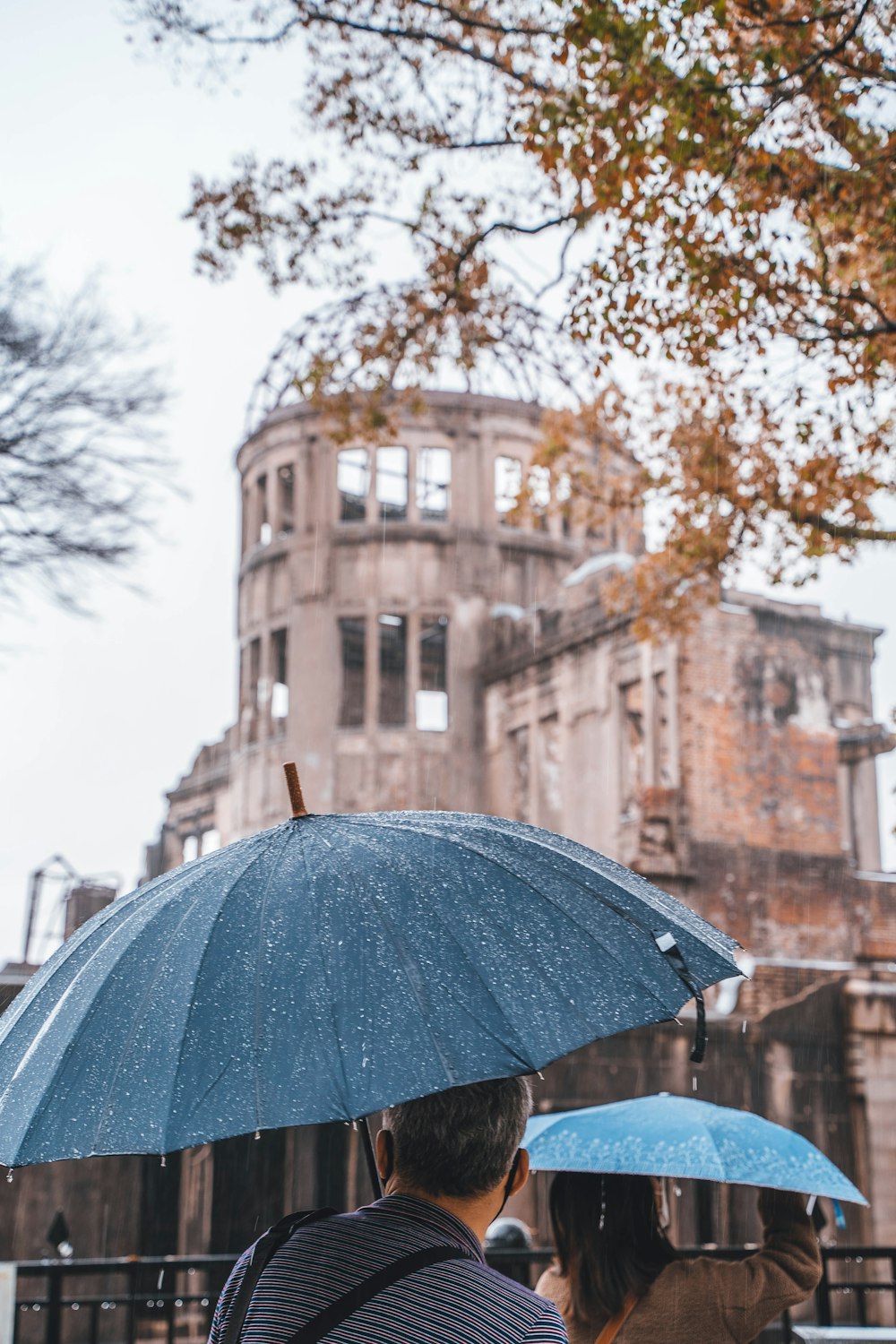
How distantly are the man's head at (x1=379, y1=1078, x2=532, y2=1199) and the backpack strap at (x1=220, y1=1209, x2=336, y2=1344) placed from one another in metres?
0.15

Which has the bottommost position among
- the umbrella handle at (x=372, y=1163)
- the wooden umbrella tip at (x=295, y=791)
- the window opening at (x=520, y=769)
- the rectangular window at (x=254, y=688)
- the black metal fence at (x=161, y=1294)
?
the black metal fence at (x=161, y=1294)

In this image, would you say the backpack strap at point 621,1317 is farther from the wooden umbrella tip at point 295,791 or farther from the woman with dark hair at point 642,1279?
the wooden umbrella tip at point 295,791

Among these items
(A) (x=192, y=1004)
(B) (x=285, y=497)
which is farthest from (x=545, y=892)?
(B) (x=285, y=497)

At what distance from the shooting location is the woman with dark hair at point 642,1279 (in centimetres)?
362

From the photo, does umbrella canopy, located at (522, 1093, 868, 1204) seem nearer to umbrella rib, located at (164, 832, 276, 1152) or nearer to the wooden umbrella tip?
the wooden umbrella tip

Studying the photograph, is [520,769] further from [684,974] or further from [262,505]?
[684,974]

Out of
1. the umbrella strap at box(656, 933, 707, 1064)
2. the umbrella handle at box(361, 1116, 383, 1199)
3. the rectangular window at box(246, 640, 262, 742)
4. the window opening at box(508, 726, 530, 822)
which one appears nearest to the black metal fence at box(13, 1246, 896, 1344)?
the umbrella strap at box(656, 933, 707, 1064)

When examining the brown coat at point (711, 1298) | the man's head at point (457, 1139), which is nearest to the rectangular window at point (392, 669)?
the brown coat at point (711, 1298)

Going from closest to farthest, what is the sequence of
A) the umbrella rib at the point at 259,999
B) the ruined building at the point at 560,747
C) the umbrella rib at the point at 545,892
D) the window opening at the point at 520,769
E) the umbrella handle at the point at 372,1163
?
the umbrella rib at the point at 259,999, the umbrella handle at the point at 372,1163, the umbrella rib at the point at 545,892, the ruined building at the point at 560,747, the window opening at the point at 520,769

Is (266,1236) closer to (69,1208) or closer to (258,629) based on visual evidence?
(69,1208)

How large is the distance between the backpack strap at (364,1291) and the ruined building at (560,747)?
345 inches

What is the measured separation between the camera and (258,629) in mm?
35219

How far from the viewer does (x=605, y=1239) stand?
3.68 metres

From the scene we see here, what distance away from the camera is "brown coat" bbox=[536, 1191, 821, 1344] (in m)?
3.61
